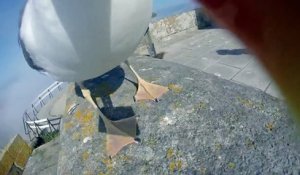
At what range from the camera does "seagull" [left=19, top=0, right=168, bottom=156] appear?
1501mm

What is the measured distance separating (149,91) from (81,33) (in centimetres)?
82

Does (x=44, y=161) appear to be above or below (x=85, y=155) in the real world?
below

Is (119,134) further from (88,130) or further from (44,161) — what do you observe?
(44,161)

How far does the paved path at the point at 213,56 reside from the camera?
13.9 feet

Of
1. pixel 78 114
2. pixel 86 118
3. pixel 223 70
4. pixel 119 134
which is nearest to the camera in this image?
pixel 119 134

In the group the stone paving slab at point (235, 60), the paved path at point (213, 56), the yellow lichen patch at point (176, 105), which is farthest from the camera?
the stone paving slab at point (235, 60)

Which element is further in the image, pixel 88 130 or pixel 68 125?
pixel 68 125

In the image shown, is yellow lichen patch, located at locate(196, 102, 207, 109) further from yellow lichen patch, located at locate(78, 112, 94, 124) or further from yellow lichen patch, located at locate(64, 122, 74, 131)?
yellow lichen patch, located at locate(64, 122, 74, 131)

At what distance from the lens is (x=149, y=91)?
2215mm

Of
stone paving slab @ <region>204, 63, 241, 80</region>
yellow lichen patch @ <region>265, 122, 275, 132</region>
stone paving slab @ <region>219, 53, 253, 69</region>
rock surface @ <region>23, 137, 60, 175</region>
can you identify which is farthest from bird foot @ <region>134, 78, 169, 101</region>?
stone paving slab @ <region>219, 53, 253, 69</region>

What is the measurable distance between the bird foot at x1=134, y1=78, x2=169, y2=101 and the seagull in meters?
0.37

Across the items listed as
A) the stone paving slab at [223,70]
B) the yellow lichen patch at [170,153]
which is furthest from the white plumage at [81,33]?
the stone paving slab at [223,70]

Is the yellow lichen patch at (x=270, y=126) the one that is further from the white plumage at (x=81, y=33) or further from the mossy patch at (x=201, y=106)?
the white plumage at (x=81, y=33)

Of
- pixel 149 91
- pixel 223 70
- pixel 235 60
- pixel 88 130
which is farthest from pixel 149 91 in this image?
pixel 235 60
